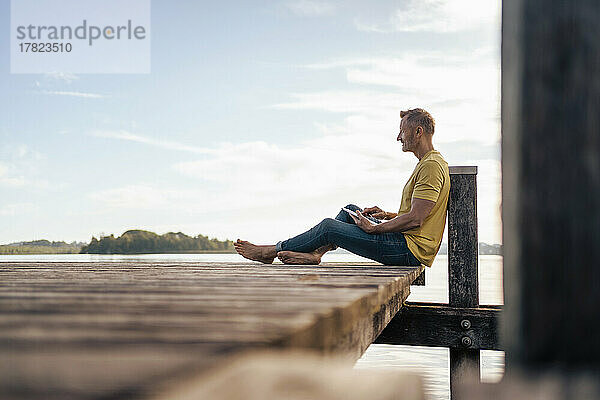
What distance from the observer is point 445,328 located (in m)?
4.03

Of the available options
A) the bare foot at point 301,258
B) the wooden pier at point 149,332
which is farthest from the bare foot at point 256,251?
the wooden pier at point 149,332

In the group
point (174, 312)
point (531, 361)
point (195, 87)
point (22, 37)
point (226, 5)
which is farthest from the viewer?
point (195, 87)

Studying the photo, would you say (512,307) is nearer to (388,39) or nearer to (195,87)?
(388,39)

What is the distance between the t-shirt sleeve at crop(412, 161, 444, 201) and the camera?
3.92 metres

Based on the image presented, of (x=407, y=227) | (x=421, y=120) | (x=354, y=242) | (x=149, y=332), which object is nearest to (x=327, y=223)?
(x=354, y=242)

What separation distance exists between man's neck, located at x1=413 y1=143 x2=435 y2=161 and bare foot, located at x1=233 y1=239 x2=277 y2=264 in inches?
50.2

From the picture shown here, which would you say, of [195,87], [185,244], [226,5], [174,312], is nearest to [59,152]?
[195,87]

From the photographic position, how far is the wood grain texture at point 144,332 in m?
0.47

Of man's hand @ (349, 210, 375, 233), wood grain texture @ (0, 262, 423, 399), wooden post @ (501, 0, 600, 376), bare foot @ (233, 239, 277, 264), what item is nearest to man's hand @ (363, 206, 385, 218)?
man's hand @ (349, 210, 375, 233)

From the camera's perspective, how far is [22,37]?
621 inches

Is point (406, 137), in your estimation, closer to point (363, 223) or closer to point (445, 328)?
point (363, 223)

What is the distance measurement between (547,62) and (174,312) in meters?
0.68

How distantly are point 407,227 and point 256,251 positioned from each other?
3.93 feet

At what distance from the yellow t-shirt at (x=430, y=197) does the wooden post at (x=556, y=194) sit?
325 centimetres
